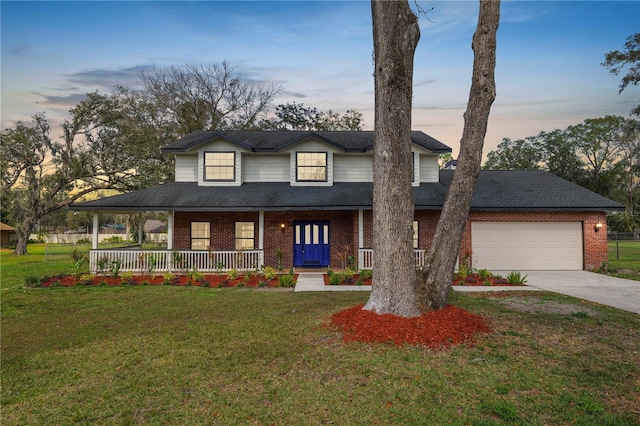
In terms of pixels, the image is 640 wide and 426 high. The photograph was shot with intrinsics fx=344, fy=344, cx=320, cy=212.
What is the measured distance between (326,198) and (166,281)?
271 inches

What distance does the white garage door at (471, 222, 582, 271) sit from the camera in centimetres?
1494

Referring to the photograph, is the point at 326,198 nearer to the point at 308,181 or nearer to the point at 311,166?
the point at 308,181

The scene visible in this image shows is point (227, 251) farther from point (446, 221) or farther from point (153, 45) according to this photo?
point (446, 221)

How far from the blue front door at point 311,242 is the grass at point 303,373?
8262mm

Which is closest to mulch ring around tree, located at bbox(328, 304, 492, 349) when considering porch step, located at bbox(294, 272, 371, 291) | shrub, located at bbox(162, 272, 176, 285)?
porch step, located at bbox(294, 272, 371, 291)

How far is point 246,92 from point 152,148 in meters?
9.34

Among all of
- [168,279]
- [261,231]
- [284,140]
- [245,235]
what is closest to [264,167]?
[284,140]

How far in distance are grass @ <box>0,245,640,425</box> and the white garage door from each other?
7781mm

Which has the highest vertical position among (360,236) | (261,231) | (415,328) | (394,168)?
(394,168)

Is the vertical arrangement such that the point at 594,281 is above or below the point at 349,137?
below

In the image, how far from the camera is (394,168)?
584cm

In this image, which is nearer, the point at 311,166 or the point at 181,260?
the point at 181,260

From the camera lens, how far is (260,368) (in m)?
4.57

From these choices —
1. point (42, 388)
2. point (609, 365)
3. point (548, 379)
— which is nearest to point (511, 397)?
point (548, 379)
